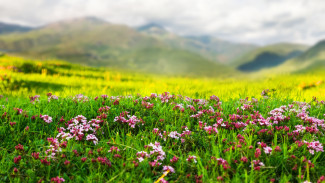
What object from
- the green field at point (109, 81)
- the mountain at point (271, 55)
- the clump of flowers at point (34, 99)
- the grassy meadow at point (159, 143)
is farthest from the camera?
the mountain at point (271, 55)

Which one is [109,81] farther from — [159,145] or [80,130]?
[159,145]

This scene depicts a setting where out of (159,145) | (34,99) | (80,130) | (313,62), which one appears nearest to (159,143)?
(159,145)

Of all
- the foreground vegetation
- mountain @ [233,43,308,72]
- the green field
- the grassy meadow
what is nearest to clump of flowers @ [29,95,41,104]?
the grassy meadow

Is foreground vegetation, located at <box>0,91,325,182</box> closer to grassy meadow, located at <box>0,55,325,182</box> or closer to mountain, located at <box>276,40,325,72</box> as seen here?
grassy meadow, located at <box>0,55,325,182</box>

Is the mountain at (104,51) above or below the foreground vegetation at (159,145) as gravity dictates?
above

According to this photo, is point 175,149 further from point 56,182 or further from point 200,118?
point 56,182

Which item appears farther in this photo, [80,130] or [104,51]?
[104,51]

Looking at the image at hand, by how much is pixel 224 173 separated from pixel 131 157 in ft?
4.10

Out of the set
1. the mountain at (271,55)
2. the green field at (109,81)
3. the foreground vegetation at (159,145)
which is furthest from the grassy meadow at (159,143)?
the mountain at (271,55)

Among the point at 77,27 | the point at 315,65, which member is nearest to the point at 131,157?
the point at 315,65

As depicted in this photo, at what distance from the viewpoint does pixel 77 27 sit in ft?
87.1

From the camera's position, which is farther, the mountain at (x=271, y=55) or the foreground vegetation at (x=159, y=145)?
the mountain at (x=271, y=55)

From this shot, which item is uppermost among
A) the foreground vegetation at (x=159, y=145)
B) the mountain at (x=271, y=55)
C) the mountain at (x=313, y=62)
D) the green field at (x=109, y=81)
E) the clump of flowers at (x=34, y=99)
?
the mountain at (x=271, y=55)

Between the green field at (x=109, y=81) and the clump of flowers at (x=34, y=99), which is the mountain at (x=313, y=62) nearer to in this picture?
the green field at (x=109, y=81)
